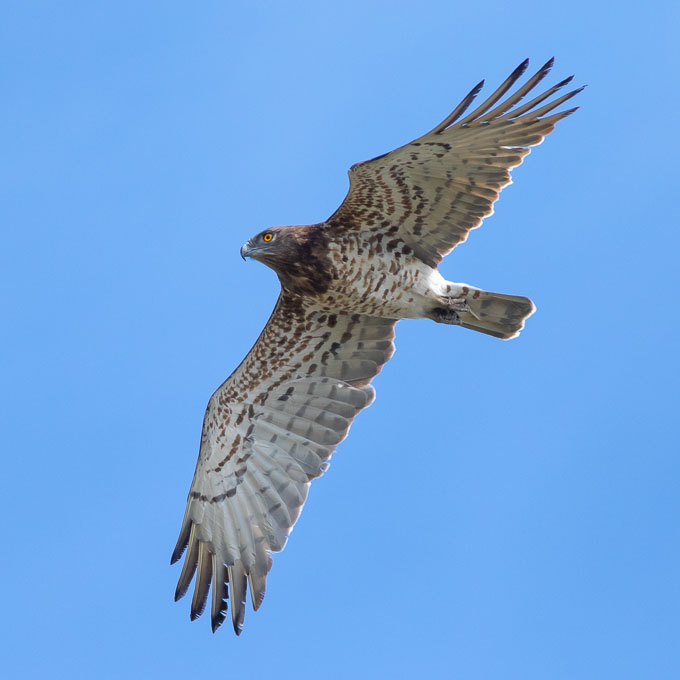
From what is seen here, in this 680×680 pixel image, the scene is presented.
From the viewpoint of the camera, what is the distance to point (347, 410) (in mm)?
12039

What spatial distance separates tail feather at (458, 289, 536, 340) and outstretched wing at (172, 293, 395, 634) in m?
1.06

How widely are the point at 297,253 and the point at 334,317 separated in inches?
44.1

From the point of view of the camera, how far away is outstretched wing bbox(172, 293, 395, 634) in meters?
11.7

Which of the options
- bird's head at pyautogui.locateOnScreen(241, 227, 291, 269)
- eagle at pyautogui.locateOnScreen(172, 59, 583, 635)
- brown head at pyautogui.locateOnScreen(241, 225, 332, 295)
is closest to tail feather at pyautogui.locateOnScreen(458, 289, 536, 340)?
eagle at pyautogui.locateOnScreen(172, 59, 583, 635)

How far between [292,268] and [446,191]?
68.1 inches

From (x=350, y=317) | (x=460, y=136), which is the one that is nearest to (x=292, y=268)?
(x=350, y=317)

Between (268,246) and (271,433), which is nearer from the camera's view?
(268,246)

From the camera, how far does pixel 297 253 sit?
36.7 feet

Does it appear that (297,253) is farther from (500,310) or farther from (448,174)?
(500,310)

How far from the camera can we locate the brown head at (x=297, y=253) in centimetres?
1120

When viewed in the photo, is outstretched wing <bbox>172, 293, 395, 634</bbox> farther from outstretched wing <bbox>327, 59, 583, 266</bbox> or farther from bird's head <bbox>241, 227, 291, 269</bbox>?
outstretched wing <bbox>327, 59, 583, 266</bbox>

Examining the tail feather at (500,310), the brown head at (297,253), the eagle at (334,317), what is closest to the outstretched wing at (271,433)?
the eagle at (334,317)

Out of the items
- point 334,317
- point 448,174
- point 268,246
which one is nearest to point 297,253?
point 268,246

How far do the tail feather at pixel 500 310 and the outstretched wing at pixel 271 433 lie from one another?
3.49ft
